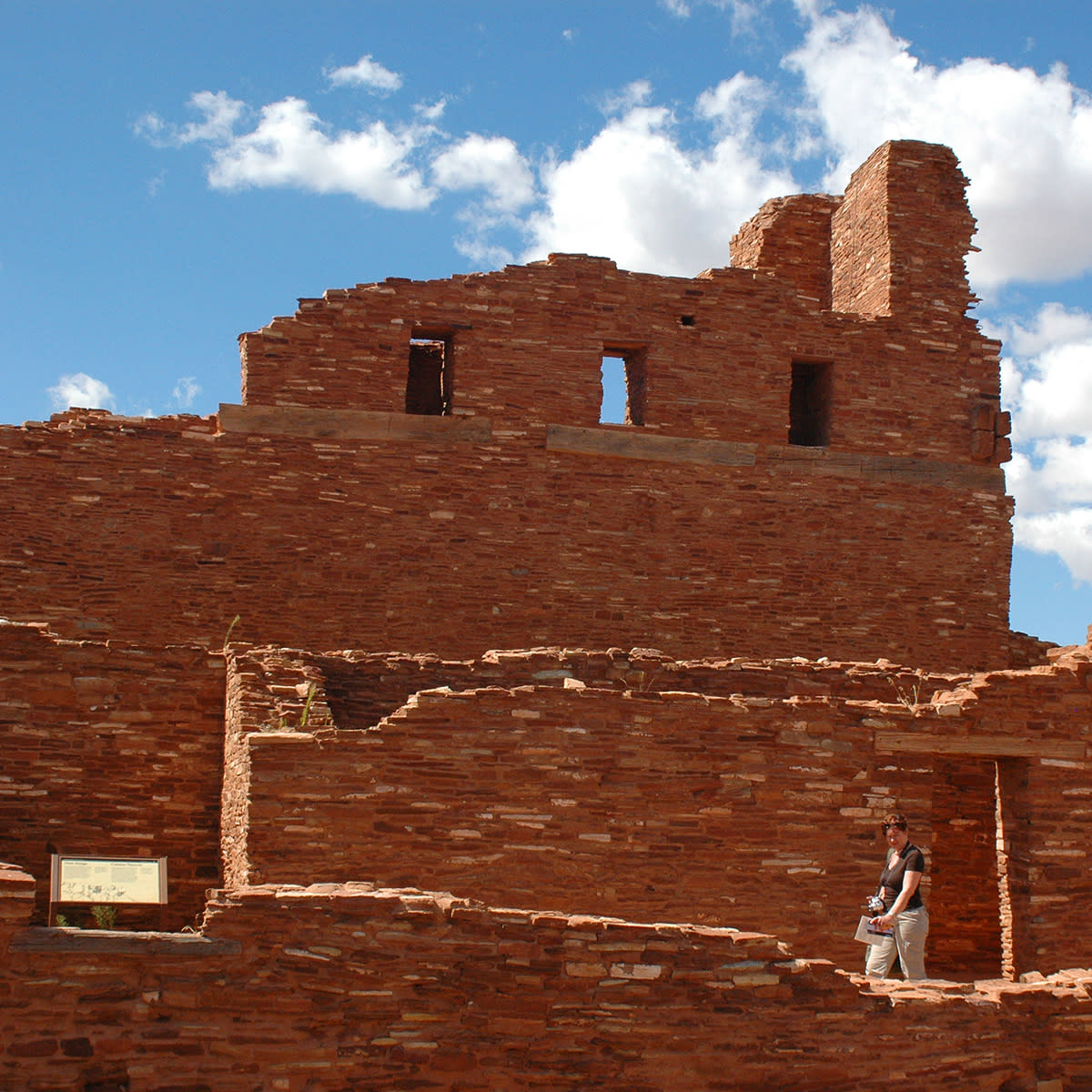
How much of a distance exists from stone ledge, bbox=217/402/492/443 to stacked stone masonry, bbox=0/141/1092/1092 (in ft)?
0.13

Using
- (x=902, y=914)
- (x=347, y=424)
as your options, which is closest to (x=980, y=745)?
(x=902, y=914)

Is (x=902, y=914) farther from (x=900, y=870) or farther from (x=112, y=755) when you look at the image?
(x=112, y=755)

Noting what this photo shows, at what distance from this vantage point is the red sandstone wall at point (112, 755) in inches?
466

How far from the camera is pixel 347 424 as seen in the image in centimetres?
1705

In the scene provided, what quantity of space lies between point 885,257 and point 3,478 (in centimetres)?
1180

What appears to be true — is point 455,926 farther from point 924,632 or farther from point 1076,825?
point 924,632

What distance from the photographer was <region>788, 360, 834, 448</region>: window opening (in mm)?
19125

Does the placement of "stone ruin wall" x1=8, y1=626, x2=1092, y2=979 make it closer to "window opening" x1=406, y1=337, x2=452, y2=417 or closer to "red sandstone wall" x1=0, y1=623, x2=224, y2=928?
"red sandstone wall" x1=0, y1=623, x2=224, y2=928

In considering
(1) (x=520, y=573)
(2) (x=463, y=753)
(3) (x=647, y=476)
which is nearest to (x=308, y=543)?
(1) (x=520, y=573)

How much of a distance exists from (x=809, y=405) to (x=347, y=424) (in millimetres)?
6684

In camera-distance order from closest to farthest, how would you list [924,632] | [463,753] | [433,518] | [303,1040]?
1. [303,1040]
2. [463,753]
3. [433,518]
4. [924,632]

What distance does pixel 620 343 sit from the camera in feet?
59.4

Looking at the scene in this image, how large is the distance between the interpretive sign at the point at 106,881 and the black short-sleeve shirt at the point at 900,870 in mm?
5235

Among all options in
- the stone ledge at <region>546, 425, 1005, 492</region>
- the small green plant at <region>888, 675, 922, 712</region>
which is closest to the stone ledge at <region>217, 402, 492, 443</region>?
the stone ledge at <region>546, 425, 1005, 492</region>
